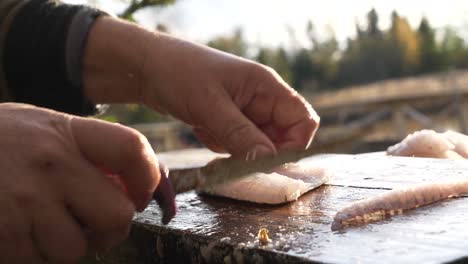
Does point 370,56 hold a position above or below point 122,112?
above

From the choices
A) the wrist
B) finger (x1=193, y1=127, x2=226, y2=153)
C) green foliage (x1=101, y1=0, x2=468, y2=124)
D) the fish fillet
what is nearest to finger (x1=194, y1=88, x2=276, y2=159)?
the fish fillet

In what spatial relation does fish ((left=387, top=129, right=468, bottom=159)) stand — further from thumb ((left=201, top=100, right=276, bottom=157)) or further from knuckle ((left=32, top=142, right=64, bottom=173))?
knuckle ((left=32, top=142, right=64, bottom=173))

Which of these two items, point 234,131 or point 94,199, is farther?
point 234,131

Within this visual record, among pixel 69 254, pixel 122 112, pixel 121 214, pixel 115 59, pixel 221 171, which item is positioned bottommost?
pixel 69 254

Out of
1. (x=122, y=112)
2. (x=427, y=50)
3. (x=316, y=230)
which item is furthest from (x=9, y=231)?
(x=427, y=50)

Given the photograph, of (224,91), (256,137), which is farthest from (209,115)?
(256,137)

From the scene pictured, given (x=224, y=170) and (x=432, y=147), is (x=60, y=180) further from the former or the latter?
(x=432, y=147)

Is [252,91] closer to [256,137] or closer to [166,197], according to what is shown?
[256,137]

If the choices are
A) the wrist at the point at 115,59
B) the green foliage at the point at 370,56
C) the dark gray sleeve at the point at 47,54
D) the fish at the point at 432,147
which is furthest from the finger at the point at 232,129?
the green foliage at the point at 370,56

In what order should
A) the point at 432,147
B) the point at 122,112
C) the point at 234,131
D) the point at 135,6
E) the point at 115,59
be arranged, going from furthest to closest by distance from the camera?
the point at 122,112, the point at 135,6, the point at 432,147, the point at 115,59, the point at 234,131
